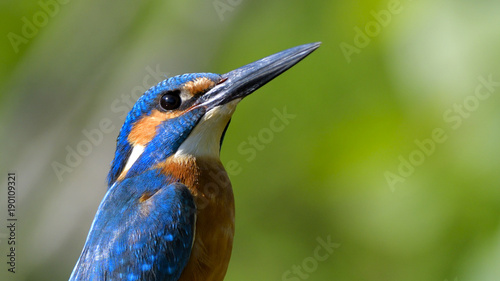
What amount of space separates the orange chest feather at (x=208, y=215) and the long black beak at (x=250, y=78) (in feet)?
1.24

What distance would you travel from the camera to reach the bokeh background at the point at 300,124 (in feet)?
15.5

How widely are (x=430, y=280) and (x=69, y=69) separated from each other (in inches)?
133

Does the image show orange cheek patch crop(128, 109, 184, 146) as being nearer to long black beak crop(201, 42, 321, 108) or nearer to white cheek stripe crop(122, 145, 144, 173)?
white cheek stripe crop(122, 145, 144, 173)

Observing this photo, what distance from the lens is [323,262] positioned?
5.48 metres

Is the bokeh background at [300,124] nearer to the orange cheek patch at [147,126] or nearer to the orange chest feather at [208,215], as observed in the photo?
the orange cheek patch at [147,126]

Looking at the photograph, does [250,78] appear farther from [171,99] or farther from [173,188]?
[173,188]

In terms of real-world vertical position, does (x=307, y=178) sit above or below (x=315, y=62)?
below

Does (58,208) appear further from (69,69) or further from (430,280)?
(430,280)

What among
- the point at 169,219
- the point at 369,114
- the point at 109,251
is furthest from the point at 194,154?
the point at 369,114

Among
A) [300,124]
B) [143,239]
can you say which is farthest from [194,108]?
[300,124]

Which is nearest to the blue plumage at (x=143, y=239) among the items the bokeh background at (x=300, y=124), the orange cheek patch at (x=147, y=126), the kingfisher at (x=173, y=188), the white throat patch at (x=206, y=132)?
the kingfisher at (x=173, y=188)

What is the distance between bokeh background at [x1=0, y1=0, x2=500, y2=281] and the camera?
15.5 feet

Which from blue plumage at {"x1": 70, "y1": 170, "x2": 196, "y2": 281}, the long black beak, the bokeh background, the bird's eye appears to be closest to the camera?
blue plumage at {"x1": 70, "y1": 170, "x2": 196, "y2": 281}

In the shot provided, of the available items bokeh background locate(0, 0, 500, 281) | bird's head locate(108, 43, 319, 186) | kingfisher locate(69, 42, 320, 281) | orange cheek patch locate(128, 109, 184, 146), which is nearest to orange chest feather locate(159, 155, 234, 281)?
kingfisher locate(69, 42, 320, 281)
